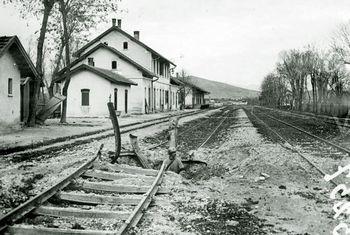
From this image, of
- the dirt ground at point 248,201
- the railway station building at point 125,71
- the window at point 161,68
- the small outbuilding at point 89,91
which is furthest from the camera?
the window at point 161,68

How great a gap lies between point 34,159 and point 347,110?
112 feet

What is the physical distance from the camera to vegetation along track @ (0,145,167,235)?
5.73 meters

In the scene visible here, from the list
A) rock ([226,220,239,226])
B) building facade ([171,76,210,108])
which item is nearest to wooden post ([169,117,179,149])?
rock ([226,220,239,226])

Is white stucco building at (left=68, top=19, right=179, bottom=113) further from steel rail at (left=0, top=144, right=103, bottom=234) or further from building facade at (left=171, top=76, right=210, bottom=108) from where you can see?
steel rail at (left=0, top=144, right=103, bottom=234)

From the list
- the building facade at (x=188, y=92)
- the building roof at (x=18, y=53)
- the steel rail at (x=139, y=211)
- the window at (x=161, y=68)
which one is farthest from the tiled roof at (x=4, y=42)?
the building facade at (x=188, y=92)

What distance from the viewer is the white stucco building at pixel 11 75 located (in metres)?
20.9

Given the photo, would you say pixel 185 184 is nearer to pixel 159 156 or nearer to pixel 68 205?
pixel 68 205

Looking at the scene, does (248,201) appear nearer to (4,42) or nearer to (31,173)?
(31,173)

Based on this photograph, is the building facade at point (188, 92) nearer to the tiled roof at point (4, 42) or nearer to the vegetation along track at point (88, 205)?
the tiled roof at point (4, 42)

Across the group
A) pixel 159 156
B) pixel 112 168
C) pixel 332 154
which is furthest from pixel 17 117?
pixel 332 154

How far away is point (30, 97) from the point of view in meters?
26.1

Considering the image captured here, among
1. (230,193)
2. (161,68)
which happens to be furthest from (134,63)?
(230,193)

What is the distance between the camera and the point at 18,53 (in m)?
22.1

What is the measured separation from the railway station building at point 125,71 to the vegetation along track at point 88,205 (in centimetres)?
2749
